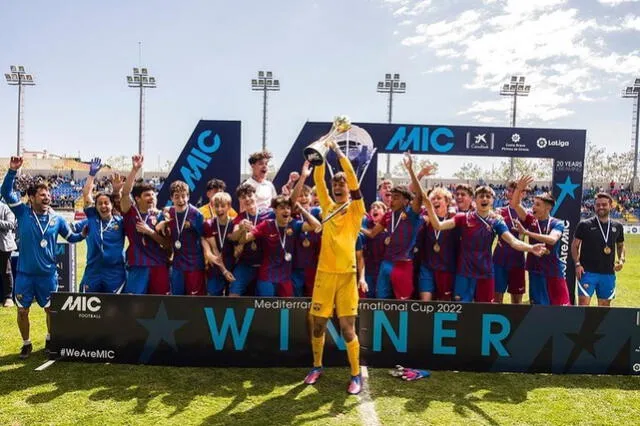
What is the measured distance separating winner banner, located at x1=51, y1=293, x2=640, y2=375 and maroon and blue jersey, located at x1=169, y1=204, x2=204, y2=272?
0.56 m

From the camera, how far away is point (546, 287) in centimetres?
623

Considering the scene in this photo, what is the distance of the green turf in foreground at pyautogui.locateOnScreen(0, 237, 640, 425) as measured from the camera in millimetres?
4121

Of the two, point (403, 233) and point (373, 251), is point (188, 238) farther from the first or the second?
point (403, 233)

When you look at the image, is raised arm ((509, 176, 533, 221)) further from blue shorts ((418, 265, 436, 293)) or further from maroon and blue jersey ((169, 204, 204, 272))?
maroon and blue jersey ((169, 204, 204, 272))

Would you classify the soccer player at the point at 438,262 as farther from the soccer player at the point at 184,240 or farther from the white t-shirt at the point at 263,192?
the soccer player at the point at 184,240

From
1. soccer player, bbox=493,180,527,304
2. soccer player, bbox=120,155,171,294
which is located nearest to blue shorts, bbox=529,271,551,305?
soccer player, bbox=493,180,527,304

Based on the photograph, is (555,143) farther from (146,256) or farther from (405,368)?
(146,256)

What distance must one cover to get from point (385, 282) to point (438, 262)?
715mm

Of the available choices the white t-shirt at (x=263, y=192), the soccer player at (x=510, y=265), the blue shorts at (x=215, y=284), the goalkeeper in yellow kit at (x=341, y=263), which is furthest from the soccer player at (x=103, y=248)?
the soccer player at (x=510, y=265)

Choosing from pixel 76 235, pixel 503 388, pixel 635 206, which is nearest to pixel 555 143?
pixel 503 388

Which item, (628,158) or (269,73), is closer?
(269,73)

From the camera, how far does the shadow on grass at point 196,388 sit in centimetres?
423

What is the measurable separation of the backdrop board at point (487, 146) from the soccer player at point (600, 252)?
51.0 inches

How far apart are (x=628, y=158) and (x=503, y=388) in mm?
82600
